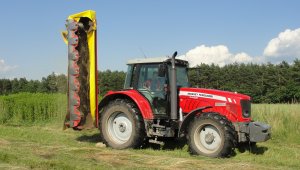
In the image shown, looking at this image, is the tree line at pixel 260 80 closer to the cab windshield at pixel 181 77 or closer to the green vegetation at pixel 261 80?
the green vegetation at pixel 261 80

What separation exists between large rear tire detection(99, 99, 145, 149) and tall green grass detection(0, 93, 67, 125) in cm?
617

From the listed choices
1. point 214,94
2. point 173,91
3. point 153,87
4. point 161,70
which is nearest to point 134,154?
point 173,91

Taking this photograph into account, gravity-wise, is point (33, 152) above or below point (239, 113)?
below

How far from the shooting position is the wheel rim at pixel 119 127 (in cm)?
934

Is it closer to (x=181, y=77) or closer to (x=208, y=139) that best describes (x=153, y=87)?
(x=181, y=77)

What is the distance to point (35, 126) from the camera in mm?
14453

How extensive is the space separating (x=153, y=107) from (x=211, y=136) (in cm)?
157

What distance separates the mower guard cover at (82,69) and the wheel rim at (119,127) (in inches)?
16.7

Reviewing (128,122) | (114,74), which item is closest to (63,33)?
(128,122)

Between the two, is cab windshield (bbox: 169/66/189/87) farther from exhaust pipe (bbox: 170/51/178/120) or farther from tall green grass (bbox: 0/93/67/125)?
tall green grass (bbox: 0/93/67/125)

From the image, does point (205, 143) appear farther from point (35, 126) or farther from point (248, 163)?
point (35, 126)

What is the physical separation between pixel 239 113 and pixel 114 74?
1654 inches

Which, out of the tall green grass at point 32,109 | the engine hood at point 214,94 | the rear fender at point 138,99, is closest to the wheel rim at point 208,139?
the engine hood at point 214,94

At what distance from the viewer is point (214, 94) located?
8547 mm
